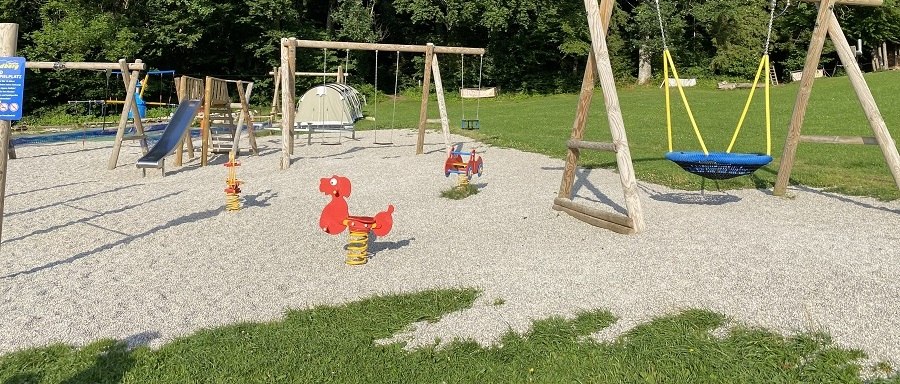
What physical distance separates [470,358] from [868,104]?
22.0 ft

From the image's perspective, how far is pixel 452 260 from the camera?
20.4 feet

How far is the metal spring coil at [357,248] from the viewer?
6.12m

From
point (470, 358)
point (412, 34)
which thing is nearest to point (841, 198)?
point (470, 358)

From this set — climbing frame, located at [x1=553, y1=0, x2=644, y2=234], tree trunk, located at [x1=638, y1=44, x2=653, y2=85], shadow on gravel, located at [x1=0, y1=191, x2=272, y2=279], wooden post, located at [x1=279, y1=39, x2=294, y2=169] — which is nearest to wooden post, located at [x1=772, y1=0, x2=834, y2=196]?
climbing frame, located at [x1=553, y1=0, x2=644, y2=234]

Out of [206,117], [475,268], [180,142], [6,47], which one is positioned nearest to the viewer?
[6,47]

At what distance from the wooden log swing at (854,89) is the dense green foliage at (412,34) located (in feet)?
102

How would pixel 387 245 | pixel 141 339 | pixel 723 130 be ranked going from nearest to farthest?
pixel 141 339
pixel 387 245
pixel 723 130

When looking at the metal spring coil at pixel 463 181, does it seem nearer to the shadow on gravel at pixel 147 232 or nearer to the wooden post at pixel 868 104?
the shadow on gravel at pixel 147 232

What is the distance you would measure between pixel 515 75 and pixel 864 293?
1570 inches

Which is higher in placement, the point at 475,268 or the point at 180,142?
the point at 180,142

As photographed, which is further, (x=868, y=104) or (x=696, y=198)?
(x=696, y=198)

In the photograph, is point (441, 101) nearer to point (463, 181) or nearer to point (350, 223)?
point (463, 181)

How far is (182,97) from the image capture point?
13891 millimetres

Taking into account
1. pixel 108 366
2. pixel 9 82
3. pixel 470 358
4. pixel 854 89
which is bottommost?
pixel 108 366
